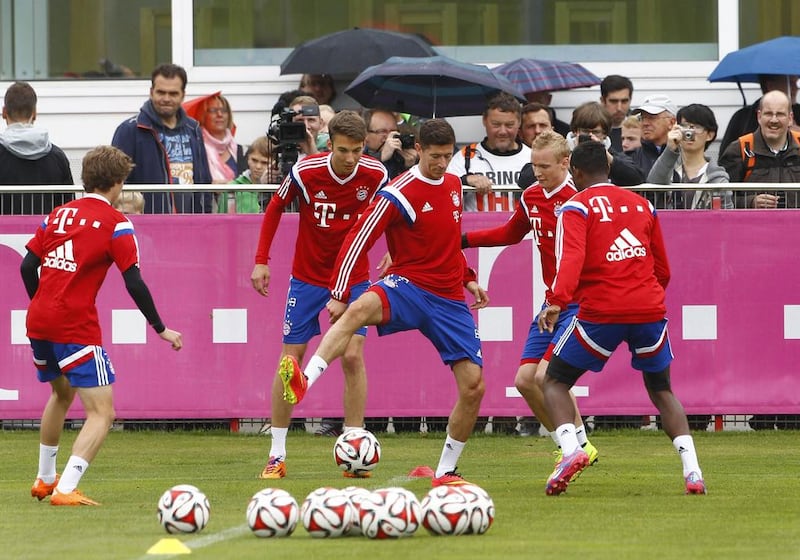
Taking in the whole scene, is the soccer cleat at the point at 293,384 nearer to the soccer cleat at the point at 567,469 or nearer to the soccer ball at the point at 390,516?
the soccer cleat at the point at 567,469

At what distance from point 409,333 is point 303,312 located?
2.29m

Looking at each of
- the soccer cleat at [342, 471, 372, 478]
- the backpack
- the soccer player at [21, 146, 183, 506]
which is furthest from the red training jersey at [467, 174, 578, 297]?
the backpack

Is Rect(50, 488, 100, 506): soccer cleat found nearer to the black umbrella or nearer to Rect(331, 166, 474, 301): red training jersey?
Rect(331, 166, 474, 301): red training jersey

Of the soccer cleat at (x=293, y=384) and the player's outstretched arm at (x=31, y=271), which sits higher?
the player's outstretched arm at (x=31, y=271)

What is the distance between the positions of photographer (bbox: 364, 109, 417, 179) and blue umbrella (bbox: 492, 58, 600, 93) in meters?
2.90

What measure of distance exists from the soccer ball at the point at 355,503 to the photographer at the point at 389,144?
22.1 ft

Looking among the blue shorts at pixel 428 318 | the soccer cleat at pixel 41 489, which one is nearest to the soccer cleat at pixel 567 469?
the blue shorts at pixel 428 318

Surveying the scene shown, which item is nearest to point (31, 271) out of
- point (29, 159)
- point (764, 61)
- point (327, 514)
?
point (327, 514)

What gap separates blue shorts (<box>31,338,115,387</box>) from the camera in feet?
31.9

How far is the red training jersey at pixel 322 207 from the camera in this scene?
37.8 feet

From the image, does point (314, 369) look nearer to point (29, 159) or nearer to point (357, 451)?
point (357, 451)

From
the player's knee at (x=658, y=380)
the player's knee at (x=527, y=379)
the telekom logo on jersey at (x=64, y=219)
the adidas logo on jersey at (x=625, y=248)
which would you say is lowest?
the player's knee at (x=527, y=379)

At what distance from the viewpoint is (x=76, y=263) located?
9695 millimetres

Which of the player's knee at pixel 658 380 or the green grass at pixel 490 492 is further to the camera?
the player's knee at pixel 658 380
